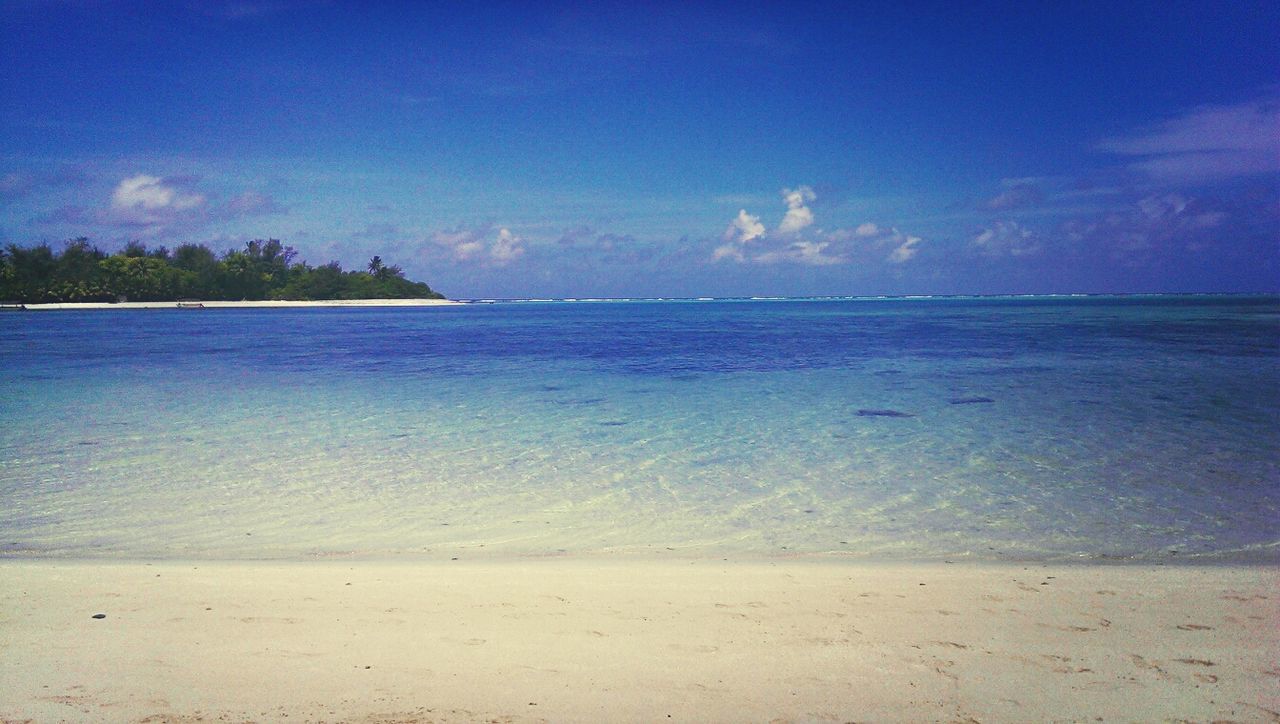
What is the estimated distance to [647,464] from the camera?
891 centimetres

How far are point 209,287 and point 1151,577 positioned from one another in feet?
456

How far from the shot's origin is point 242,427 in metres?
11.5

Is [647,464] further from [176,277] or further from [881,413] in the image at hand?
[176,277]

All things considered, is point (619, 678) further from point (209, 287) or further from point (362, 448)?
point (209, 287)

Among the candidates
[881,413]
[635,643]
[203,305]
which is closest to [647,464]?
[635,643]

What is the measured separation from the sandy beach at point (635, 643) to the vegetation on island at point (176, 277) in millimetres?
123277

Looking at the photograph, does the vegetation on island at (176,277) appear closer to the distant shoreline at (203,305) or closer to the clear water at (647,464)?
the distant shoreline at (203,305)

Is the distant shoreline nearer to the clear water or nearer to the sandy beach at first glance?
the clear water

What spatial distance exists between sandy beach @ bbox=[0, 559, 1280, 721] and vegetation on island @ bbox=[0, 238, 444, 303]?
12328 centimetres

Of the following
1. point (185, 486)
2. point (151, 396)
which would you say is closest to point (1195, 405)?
point (185, 486)

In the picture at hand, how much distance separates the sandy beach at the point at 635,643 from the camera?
3.23 meters

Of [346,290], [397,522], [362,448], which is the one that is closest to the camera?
[397,522]

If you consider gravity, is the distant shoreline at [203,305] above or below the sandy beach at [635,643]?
above

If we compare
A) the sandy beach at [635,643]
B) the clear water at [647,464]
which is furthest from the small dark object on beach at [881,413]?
the sandy beach at [635,643]
